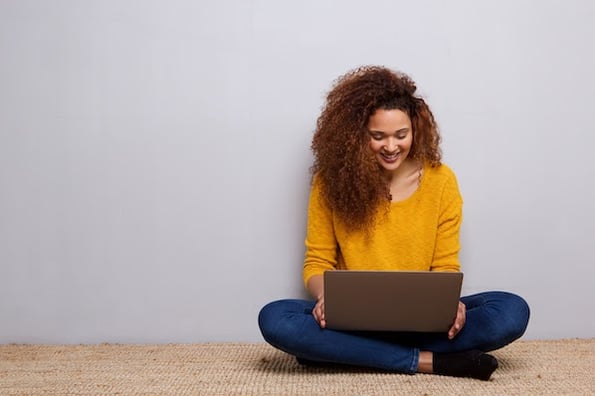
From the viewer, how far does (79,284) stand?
7.30 ft

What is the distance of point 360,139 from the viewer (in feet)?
6.59

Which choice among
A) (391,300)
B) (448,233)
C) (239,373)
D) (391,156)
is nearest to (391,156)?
(391,156)

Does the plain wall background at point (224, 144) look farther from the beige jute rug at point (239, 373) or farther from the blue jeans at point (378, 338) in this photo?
the blue jeans at point (378, 338)

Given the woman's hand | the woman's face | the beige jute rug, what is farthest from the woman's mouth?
the beige jute rug

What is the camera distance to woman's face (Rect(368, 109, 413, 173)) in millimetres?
1971

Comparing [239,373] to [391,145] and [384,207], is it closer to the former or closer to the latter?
[384,207]

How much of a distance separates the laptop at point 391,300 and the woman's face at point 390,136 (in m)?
0.39

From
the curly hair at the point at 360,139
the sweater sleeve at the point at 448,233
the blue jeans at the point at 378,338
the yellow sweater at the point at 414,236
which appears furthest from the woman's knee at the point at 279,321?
the sweater sleeve at the point at 448,233

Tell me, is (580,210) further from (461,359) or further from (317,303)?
(317,303)

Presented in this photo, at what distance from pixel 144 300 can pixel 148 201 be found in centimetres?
27

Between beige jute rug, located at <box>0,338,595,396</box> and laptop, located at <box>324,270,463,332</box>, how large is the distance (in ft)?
0.41

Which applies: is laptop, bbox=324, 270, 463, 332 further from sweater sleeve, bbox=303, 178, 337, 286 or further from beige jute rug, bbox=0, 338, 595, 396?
sweater sleeve, bbox=303, 178, 337, 286

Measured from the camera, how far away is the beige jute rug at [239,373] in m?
1.73

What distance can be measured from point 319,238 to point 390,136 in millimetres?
319
